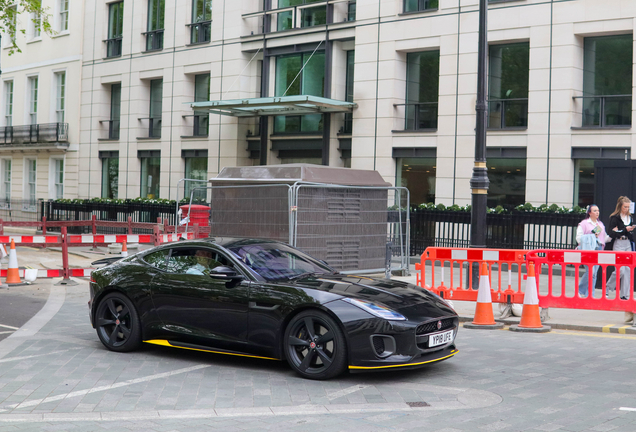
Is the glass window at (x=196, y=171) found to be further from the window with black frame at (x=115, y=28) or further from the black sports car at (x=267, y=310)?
the black sports car at (x=267, y=310)

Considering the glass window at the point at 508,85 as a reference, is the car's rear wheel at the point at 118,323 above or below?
below

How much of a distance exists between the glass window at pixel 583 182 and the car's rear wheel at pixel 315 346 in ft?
49.7

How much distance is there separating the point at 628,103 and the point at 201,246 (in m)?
15.7

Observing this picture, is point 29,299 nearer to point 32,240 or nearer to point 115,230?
point 32,240

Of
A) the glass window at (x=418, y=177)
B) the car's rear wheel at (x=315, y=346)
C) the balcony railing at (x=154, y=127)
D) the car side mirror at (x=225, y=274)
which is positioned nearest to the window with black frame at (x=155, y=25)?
the balcony railing at (x=154, y=127)

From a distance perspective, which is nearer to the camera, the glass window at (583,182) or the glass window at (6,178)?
the glass window at (583,182)

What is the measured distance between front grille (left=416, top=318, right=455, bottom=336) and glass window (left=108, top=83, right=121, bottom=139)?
94.3 feet

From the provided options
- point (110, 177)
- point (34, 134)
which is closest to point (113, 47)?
point (110, 177)

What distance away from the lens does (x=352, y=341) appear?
6.91 m

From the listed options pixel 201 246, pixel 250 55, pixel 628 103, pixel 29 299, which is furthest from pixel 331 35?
pixel 201 246

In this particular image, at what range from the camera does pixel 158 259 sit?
855 cm

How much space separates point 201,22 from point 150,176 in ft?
22.9

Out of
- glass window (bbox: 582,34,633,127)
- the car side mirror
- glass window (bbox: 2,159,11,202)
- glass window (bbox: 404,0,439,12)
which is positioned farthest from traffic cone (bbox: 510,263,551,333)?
glass window (bbox: 2,159,11,202)

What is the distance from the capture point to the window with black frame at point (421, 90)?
23844 millimetres
